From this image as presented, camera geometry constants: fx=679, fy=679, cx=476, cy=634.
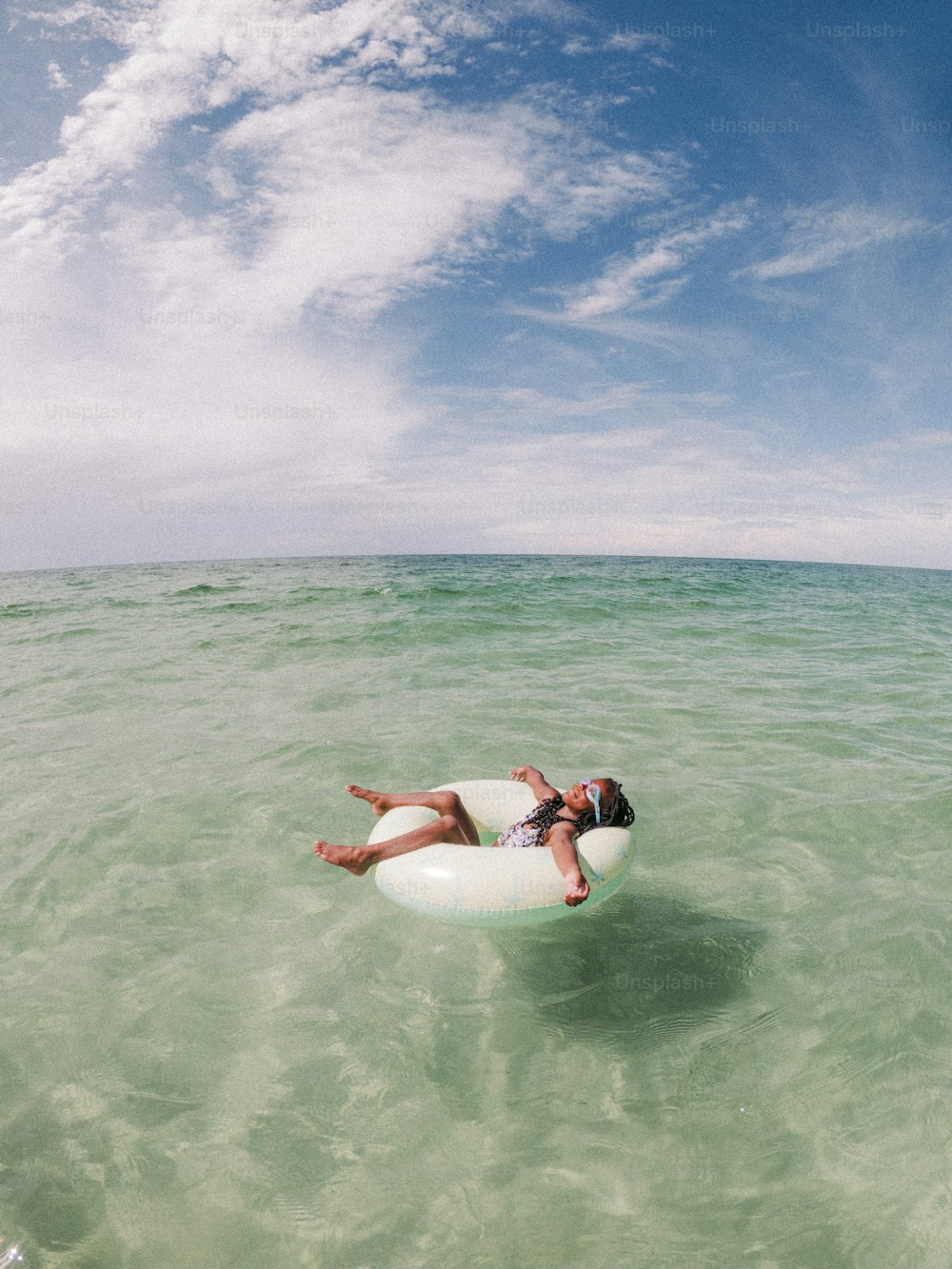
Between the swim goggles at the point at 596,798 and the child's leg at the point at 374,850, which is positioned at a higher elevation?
the swim goggles at the point at 596,798

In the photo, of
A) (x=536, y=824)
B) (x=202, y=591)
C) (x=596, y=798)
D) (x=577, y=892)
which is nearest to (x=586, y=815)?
(x=596, y=798)

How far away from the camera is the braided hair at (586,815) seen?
15.3ft

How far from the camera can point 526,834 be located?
4699 mm

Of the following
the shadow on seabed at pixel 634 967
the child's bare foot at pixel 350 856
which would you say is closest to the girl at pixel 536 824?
the child's bare foot at pixel 350 856

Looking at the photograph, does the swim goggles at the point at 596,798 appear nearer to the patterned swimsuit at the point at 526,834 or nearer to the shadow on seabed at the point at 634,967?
the patterned swimsuit at the point at 526,834

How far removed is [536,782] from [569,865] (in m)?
1.24

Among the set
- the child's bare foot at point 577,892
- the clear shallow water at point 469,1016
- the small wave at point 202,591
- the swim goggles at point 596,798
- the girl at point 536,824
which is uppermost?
the small wave at point 202,591

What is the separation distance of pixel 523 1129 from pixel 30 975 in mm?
3174

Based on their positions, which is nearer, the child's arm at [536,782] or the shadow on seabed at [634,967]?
the shadow on seabed at [634,967]

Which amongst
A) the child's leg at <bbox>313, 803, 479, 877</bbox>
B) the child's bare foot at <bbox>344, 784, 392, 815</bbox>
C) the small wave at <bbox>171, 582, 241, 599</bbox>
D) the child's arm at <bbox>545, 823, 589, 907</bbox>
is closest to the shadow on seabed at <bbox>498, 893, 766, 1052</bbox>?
the child's arm at <bbox>545, 823, 589, 907</bbox>

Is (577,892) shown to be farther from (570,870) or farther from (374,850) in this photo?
(374,850)

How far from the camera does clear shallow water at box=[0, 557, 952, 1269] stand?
2922 millimetres

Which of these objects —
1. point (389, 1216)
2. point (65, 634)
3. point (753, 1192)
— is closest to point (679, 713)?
point (753, 1192)

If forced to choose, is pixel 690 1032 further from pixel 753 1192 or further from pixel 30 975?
pixel 30 975
